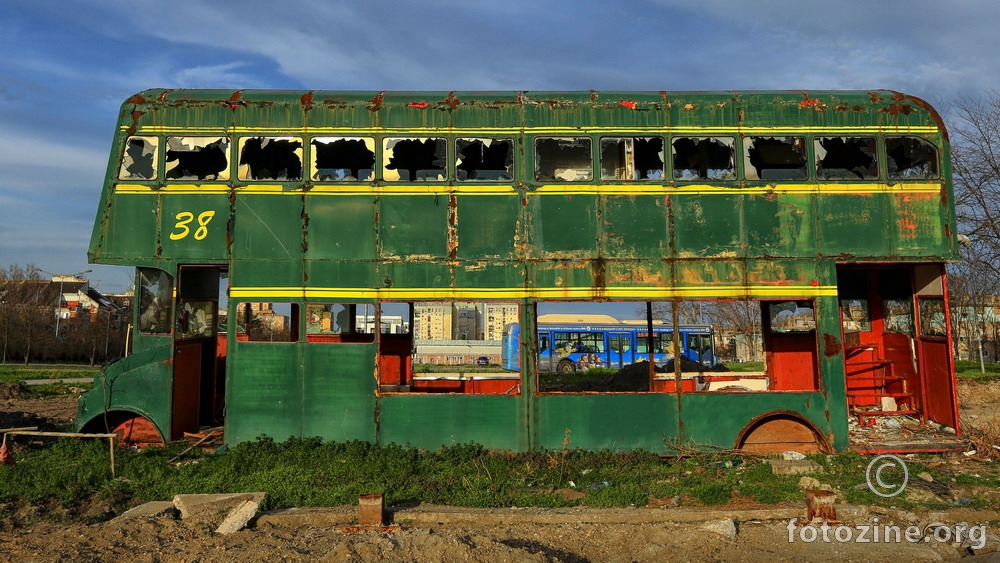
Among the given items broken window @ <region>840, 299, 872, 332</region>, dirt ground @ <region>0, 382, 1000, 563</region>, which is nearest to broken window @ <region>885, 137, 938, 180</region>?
broken window @ <region>840, 299, 872, 332</region>

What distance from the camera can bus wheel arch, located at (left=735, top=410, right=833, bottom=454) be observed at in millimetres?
9656

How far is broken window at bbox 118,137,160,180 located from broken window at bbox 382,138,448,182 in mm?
3546

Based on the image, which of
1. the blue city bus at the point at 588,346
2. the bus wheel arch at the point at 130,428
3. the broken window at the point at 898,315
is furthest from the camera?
the blue city bus at the point at 588,346

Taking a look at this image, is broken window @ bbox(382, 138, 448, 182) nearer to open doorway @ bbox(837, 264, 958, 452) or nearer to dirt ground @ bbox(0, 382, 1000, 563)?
dirt ground @ bbox(0, 382, 1000, 563)

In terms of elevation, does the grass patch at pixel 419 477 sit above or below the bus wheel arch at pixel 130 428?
below

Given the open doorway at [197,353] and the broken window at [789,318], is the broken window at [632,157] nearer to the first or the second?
the broken window at [789,318]

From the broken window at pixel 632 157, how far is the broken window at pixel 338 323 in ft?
14.3

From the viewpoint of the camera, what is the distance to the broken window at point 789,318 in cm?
1122

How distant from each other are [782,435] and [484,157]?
6169 mm

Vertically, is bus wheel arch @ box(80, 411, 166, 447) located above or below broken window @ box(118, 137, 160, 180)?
below

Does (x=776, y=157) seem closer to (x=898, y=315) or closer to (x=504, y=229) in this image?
(x=898, y=315)

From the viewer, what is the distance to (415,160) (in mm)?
10094

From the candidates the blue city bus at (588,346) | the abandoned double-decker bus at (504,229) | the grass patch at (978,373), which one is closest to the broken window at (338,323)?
the abandoned double-decker bus at (504,229)

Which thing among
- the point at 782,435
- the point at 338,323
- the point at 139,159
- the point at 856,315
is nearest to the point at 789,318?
the point at 856,315
